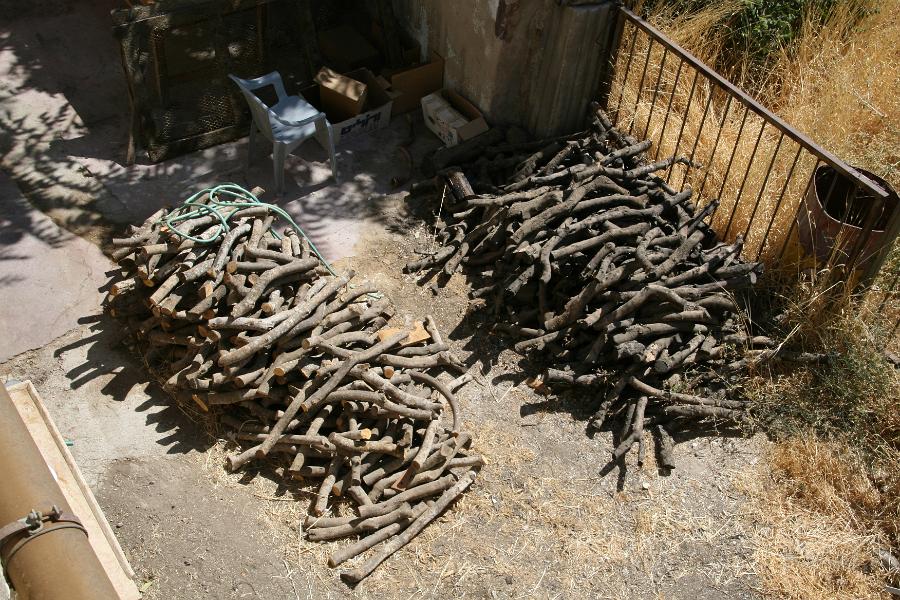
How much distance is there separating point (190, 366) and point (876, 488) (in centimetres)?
529

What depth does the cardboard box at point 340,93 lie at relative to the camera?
29.9 feet

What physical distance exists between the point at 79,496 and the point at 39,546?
7.18 ft

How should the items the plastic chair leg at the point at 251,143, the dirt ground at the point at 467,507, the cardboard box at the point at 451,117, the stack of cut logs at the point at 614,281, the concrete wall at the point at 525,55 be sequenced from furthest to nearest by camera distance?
1. the cardboard box at the point at 451,117
2. the plastic chair leg at the point at 251,143
3. the concrete wall at the point at 525,55
4. the stack of cut logs at the point at 614,281
5. the dirt ground at the point at 467,507

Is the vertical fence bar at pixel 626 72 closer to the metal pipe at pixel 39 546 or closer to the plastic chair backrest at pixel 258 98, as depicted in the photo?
the plastic chair backrest at pixel 258 98

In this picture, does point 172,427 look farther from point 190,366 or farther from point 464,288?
point 464,288

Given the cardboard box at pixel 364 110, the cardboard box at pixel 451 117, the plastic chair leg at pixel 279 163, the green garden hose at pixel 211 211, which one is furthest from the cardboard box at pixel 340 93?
the green garden hose at pixel 211 211

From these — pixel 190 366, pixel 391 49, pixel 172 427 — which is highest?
pixel 391 49

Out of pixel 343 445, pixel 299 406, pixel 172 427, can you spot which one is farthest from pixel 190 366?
pixel 343 445

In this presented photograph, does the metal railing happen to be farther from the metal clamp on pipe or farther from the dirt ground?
the metal clamp on pipe

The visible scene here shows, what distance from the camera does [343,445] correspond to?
606 cm

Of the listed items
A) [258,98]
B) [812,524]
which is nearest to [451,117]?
[258,98]

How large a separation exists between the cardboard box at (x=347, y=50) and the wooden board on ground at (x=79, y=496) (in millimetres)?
5577

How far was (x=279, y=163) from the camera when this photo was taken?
860 cm

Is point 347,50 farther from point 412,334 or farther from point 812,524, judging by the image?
point 812,524
